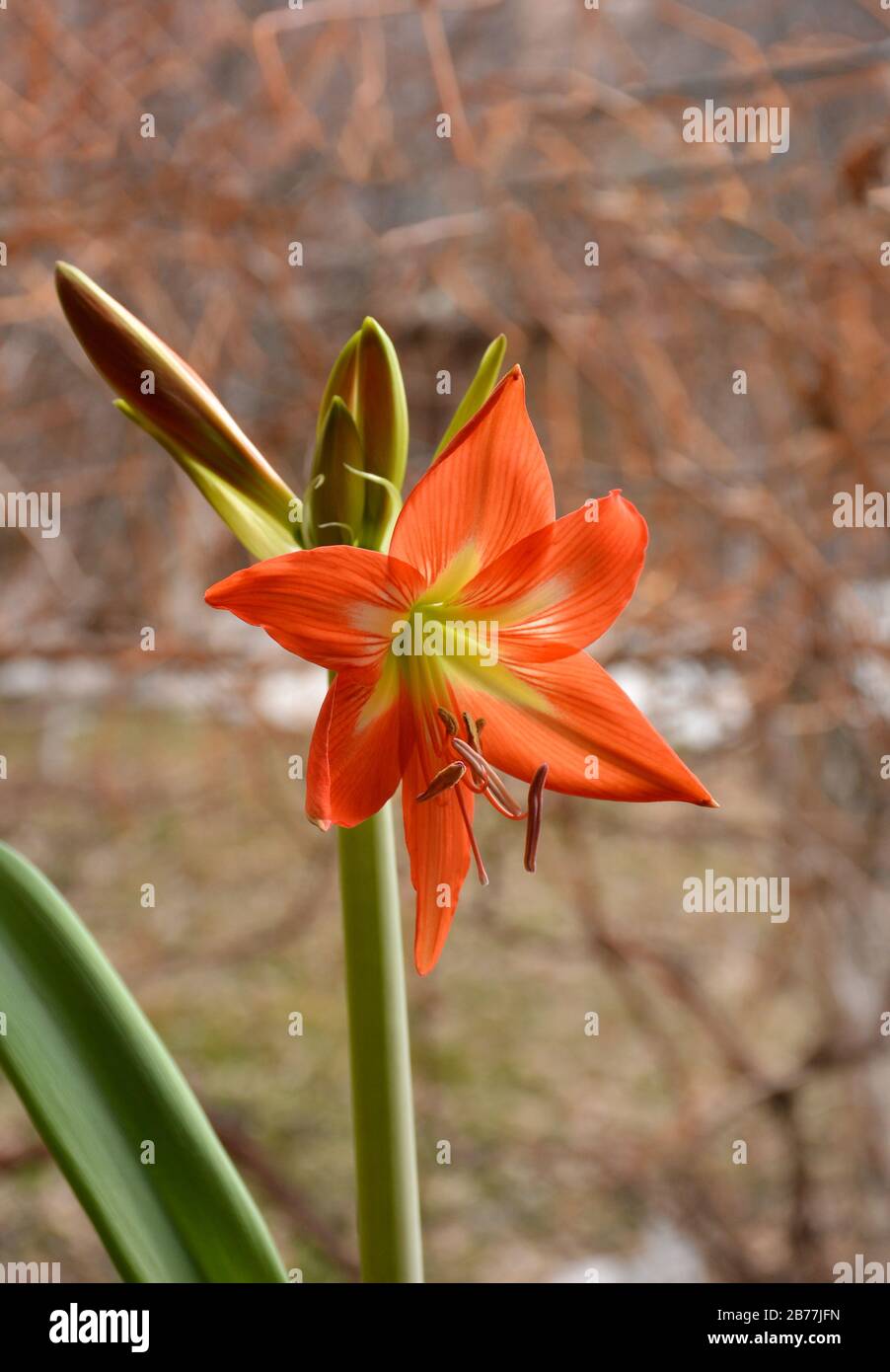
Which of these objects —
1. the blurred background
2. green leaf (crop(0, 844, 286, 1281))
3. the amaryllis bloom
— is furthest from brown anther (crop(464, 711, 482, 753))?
the blurred background

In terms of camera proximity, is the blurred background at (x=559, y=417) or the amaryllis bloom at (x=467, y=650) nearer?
the amaryllis bloom at (x=467, y=650)

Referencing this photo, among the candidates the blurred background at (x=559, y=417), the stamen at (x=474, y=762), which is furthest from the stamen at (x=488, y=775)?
the blurred background at (x=559, y=417)

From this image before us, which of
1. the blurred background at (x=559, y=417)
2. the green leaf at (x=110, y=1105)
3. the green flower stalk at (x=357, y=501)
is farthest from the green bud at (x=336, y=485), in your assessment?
the blurred background at (x=559, y=417)

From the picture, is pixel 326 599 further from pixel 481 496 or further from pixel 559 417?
pixel 559 417

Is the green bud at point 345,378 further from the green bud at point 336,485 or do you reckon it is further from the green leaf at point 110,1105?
the green leaf at point 110,1105

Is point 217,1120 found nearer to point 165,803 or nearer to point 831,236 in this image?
point 165,803

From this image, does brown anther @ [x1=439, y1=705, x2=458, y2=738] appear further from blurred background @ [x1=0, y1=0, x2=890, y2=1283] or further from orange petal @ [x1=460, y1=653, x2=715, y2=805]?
blurred background @ [x1=0, y1=0, x2=890, y2=1283]

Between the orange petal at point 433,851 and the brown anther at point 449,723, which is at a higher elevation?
the brown anther at point 449,723

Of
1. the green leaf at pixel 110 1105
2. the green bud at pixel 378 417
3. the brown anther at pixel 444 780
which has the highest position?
the green bud at pixel 378 417
